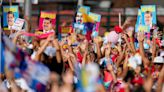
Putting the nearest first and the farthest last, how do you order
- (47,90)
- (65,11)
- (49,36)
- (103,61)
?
(47,90)
(49,36)
(103,61)
(65,11)

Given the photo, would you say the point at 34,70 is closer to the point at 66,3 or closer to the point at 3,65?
the point at 3,65

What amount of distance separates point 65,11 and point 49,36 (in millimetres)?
14258

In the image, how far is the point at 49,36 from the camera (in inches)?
323

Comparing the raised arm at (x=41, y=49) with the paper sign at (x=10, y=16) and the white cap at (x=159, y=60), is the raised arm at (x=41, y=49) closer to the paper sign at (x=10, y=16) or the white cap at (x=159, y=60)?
the white cap at (x=159, y=60)

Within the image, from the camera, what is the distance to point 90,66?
5.86 metres

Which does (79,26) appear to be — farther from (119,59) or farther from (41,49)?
(41,49)

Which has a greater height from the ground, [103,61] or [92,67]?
[92,67]

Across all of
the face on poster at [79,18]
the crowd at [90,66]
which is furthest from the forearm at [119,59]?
the face on poster at [79,18]

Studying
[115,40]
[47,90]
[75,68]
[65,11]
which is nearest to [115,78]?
[75,68]

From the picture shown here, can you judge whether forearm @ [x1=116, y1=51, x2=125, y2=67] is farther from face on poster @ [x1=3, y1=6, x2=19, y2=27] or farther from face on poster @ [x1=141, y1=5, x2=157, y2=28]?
face on poster @ [x1=3, y1=6, x2=19, y2=27]

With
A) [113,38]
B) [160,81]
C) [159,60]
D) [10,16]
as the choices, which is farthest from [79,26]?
[160,81]

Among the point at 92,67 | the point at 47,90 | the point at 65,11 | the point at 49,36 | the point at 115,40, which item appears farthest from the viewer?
the point at 65,11

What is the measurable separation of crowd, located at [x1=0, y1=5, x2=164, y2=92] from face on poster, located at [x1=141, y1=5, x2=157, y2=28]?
0.86m

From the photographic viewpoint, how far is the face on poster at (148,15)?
11578mm
